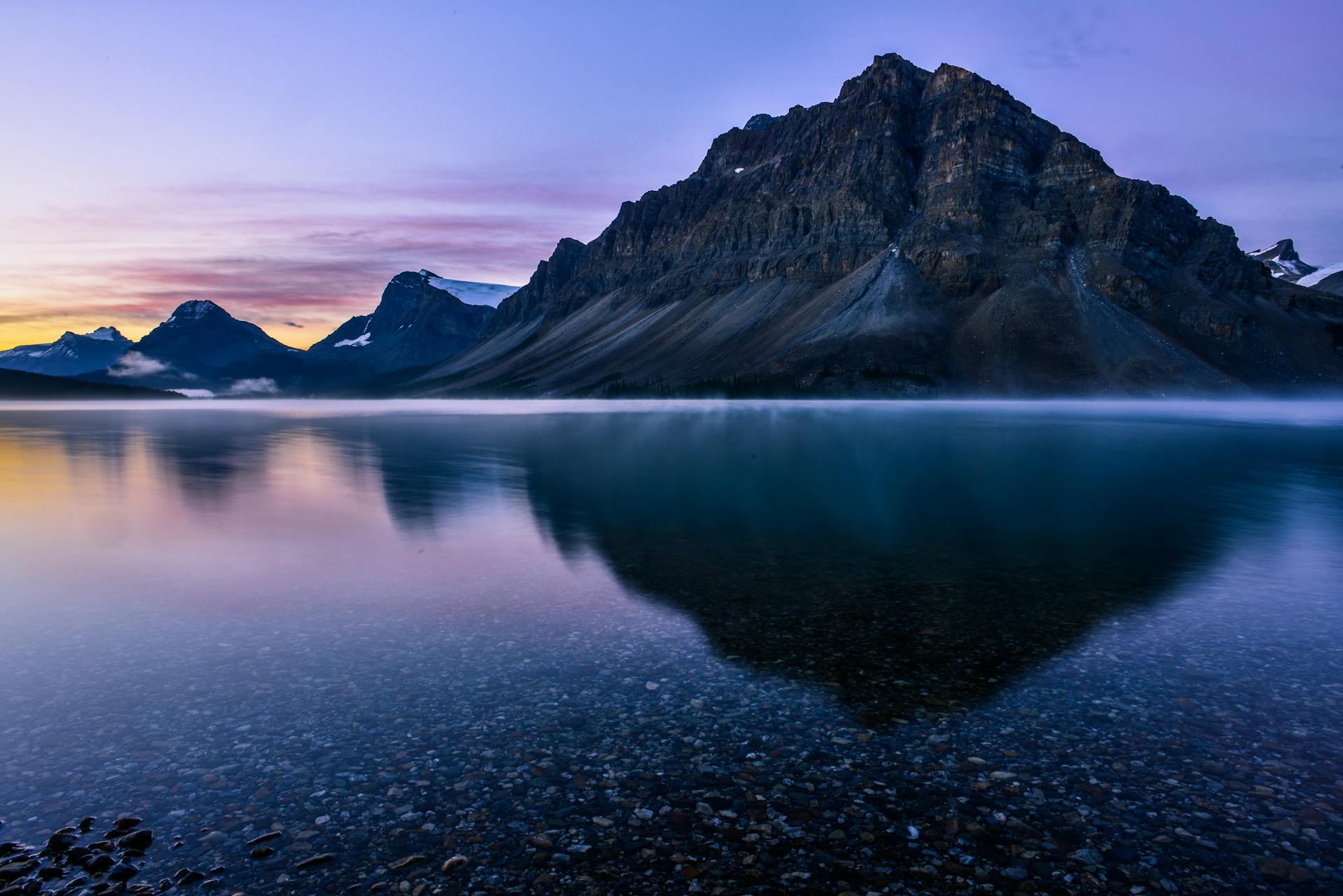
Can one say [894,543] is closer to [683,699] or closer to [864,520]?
[864,520]

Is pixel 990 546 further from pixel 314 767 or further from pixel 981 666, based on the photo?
pixel 314 767

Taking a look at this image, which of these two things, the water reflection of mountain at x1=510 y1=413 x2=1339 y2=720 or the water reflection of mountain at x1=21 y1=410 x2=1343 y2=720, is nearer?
the water reflection of mountain at x1=510 y1=413 x2=1339 y2=720

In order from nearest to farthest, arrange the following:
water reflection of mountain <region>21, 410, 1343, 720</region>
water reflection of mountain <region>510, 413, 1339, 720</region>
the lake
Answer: the lake, water reflection of mountain <region>510, 413, 1339, 720</region>, water reflection of mountain <region>21, 410, 1343, 720</region>

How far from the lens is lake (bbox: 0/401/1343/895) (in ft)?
26.9

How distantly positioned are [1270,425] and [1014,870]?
12562 centimetres

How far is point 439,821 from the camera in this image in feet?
28.3

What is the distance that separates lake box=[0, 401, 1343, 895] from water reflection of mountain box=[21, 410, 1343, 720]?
17 centimetres

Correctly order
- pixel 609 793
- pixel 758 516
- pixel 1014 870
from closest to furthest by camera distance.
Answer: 1. pixel 1014 870
2. pixel 609 793
3. pixel 758 516

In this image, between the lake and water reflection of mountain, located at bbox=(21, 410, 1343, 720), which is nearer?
the lake

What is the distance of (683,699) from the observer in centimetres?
1194

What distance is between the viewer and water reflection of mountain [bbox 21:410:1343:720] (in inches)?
584

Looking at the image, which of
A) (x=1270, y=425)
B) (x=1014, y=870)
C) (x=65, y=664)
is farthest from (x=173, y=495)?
(x=1270, y=425)

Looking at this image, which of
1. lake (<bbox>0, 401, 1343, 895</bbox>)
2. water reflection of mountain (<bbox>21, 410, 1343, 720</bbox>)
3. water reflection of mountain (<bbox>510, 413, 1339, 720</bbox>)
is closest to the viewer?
lake (<bbox>0, 401, 1343, 895</bbox>)

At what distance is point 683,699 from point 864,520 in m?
18.8
